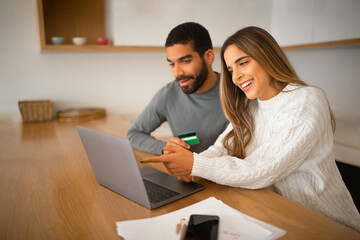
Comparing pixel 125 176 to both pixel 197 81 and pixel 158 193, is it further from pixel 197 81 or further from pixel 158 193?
pixel 197 81

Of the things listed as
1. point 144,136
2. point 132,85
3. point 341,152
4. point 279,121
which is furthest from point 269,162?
point 132,85

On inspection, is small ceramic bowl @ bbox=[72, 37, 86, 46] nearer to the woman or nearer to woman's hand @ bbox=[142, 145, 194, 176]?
the woman

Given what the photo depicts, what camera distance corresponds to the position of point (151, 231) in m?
0.69

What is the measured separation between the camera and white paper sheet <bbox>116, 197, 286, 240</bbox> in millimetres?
663

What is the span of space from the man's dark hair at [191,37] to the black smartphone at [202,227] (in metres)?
0.94

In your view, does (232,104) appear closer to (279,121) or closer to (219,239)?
(279,121)

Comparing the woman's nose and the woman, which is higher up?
the woman's nose

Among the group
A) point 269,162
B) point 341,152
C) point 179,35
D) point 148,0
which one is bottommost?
point 341,152

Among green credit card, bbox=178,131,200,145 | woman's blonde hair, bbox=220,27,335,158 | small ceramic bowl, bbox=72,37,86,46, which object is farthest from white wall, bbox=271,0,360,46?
small ceramic bowl, bbox=72,37,86,46

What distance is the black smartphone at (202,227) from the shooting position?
0.64 meters

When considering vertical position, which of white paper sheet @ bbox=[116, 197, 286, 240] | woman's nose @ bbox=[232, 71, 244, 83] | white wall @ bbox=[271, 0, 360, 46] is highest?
white wall @ bbox=[271, 0, 360, 46]

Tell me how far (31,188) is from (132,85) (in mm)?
1681

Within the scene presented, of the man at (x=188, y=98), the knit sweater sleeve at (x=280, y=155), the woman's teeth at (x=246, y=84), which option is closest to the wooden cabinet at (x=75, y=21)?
the man at (x=188, y=98)

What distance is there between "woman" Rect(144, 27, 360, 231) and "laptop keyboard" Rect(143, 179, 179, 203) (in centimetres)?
7
